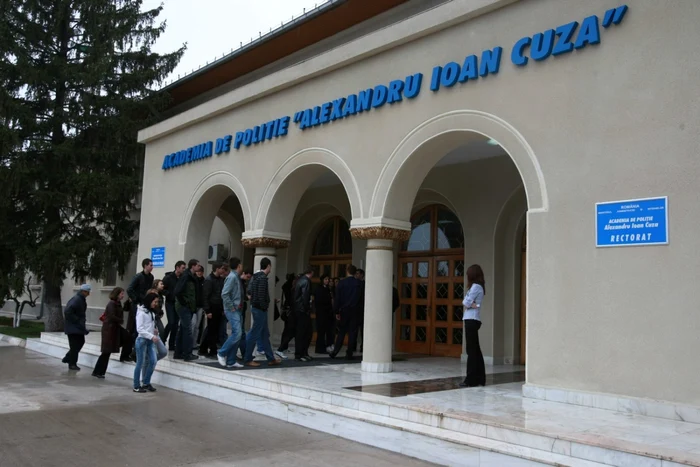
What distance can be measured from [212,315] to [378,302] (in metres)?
3.35

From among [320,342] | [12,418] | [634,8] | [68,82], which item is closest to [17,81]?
[68,82]

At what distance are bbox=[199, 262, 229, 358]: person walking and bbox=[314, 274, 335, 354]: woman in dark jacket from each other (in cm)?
197

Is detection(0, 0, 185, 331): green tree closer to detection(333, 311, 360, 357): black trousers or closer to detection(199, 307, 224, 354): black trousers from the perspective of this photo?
detection(199, 307, 224, 354): black trousers

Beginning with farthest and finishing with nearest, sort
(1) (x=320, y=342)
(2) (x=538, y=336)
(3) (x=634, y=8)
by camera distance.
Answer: (1) (x=320, y=342), (2) (x=538, y=336), (3) (x=634, y=8)

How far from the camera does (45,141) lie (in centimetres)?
1873

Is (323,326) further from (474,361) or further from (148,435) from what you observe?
(148,435)

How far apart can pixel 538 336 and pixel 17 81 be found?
17.6 metres

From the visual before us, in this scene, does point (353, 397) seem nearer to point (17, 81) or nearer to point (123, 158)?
point (123, 158)

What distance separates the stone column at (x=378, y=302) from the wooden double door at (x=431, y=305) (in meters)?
3.20

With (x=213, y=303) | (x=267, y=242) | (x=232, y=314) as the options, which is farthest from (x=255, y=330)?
(x=267, y=242)

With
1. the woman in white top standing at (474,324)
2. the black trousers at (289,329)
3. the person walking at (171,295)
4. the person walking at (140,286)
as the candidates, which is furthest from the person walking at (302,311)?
the woman in white top standing at (474,324)

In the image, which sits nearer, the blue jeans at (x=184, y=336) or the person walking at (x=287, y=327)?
the blue jeans at (x=184, y=336)

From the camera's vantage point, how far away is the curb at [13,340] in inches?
679

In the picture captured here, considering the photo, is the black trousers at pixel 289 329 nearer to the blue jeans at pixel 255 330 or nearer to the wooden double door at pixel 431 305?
the blue jeans at pixel 255 330
